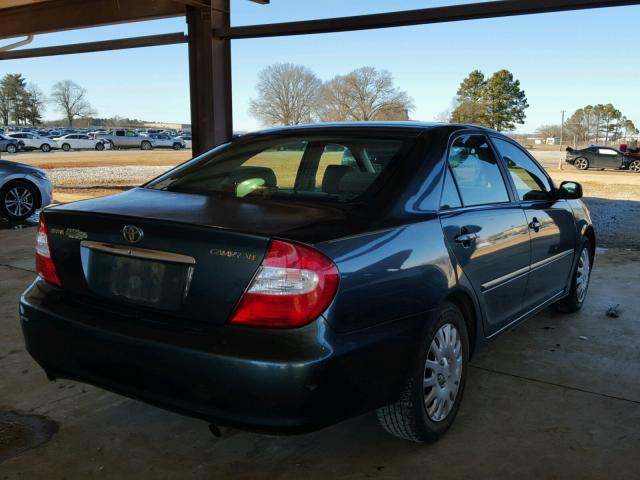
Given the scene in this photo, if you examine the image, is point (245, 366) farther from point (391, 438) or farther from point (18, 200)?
point (18, 200)

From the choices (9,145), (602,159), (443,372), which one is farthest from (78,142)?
(443,372)

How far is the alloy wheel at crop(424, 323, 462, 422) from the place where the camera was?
274 cm

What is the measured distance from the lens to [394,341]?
2412mm

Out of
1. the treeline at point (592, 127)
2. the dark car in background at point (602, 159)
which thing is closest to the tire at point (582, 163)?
the dark car in background at point (602, 159)

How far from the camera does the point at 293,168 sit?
138 inches

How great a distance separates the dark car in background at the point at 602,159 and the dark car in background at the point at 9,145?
3545 centimetres

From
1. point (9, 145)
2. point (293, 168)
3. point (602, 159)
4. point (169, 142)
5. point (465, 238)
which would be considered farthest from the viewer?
point (169, 142)

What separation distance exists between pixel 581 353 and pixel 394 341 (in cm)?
222

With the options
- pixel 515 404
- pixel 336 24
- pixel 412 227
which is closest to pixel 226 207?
pixel 412 227

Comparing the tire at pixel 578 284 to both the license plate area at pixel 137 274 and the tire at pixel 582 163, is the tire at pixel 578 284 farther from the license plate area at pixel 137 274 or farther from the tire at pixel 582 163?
the tire at pixel 582 163

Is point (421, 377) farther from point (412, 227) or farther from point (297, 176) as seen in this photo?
point (297, 176)

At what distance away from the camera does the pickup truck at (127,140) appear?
51188 millimetres

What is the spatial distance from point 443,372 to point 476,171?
1.17 meters

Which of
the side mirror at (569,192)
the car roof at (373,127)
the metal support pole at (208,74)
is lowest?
the side mirror at (569,192)
